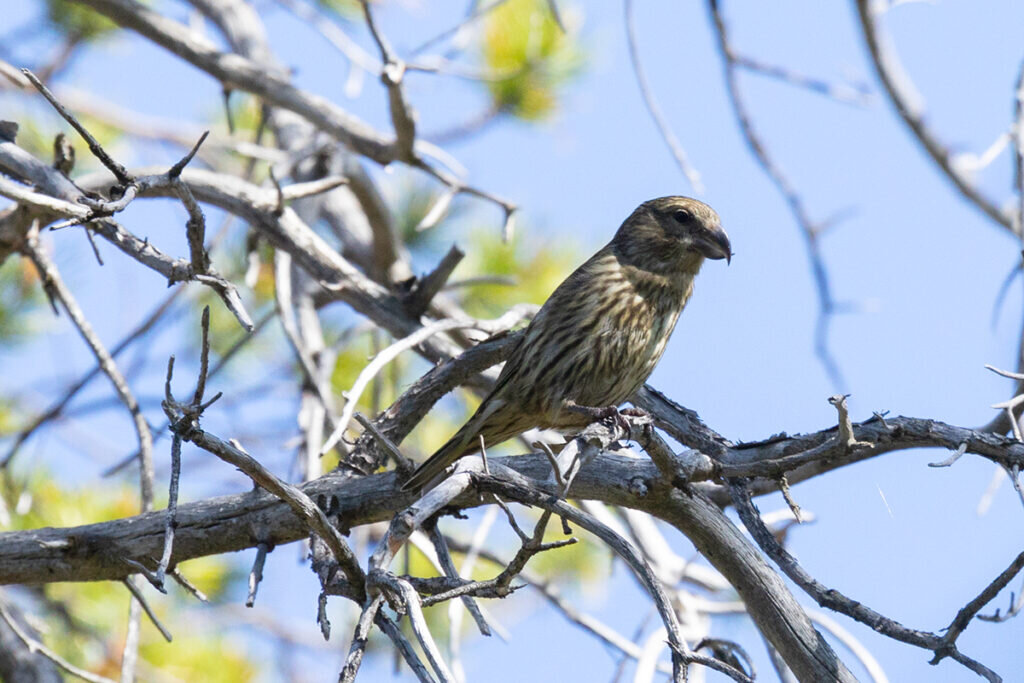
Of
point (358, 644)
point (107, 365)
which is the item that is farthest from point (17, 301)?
point (358, 644)

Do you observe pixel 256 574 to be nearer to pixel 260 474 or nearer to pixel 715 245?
pixel 260 474

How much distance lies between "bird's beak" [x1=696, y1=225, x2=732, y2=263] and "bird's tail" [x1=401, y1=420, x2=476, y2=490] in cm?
105

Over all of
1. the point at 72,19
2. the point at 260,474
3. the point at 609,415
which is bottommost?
the point at 260,474

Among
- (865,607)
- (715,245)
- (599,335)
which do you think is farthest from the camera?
(715,245)

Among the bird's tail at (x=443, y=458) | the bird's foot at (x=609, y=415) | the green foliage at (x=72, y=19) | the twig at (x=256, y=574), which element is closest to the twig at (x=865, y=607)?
the bird's foot at (x=609, y=415)

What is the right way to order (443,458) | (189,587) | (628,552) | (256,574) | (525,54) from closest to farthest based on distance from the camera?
1. (628,552)
2. (256,574)
3. (189,587)
4. (443,458)
5. (525,54)

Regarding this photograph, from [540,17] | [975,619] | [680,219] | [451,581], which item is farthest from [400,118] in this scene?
[975,619]

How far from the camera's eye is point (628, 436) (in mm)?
2910

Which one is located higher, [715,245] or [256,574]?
Result: [715,245]

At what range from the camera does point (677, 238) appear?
4160mm

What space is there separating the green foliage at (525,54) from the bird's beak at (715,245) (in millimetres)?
2181

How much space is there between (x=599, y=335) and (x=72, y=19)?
4.01m

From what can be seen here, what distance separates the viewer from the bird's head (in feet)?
13.4

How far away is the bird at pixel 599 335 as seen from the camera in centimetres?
380
